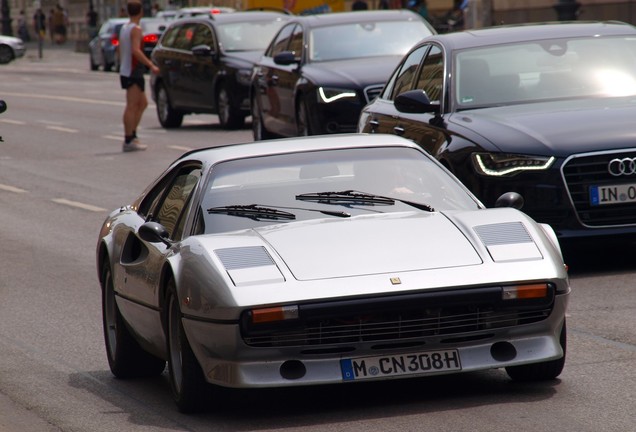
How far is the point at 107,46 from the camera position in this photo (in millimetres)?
52000

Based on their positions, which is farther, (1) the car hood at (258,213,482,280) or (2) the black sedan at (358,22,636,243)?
(2) the black sedan at (358,22,636,243)

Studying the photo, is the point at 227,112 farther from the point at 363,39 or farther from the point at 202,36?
the point at 363,39

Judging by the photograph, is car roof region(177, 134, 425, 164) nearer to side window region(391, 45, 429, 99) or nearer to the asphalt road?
the asphalt road

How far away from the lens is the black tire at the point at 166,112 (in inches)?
1095

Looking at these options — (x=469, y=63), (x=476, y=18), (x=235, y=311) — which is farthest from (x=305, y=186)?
(x=476, y=18)

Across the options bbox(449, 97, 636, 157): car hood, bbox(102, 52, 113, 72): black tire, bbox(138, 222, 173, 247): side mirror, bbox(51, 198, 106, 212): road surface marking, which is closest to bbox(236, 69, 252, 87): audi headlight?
bbox(51, 198, 106, 212): road surface marking

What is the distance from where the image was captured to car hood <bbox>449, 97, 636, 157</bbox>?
1073cm

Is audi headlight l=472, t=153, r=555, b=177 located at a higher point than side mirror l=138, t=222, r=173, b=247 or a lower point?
lower

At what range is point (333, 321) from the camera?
676 centimetres

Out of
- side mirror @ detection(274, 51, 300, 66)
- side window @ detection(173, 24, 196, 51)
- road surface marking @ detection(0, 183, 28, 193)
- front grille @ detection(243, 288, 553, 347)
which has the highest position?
front grille @ detection(243, 288, 553, 347)

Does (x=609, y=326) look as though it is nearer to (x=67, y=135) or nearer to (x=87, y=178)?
(x=87, y=178)

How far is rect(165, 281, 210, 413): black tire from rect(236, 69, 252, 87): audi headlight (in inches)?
715

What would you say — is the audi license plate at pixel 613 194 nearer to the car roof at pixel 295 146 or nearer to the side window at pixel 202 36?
the car roof at pixel 295 146

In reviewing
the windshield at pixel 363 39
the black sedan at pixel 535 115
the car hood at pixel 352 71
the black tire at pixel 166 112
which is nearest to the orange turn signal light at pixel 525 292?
the black sedan at pixel 535 115
